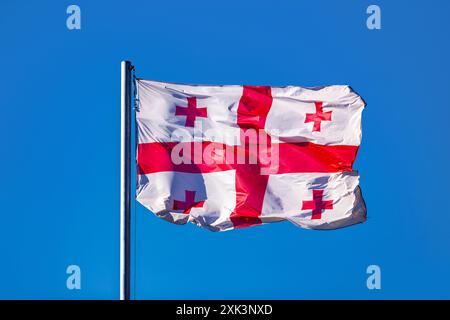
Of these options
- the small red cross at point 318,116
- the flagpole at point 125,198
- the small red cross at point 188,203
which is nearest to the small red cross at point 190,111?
the small red cross at point 188,203

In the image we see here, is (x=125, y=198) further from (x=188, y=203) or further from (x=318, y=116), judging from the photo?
(x=318, y=116)

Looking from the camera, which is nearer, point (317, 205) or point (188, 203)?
point (188, 203)

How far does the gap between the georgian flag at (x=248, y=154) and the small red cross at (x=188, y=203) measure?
0.07 ft

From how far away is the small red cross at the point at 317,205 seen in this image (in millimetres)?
19125

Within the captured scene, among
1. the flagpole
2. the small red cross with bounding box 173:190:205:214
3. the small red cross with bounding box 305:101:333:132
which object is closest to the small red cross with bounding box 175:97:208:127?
the small red cross with bounding box 173:190:205:214

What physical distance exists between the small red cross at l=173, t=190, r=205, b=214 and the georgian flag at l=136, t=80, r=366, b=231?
0.07 ft

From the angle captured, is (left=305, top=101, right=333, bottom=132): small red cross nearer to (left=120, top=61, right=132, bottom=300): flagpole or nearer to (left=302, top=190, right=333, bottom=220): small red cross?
(left=302, top=190, right=333, bottom=220): small red cross

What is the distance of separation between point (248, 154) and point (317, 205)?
6.01ft

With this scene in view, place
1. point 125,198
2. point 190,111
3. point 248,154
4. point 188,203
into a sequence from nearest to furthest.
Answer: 1. point 125,198
2. point 188,203
3. point 190,111
4. point 248,154

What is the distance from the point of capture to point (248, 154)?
64.3 feet

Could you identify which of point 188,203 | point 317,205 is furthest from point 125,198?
point 317,205

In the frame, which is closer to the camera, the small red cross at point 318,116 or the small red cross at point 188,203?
the small red cross at point 188,203

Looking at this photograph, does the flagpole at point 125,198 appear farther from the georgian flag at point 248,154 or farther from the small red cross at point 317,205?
the small red cross at point 317,205

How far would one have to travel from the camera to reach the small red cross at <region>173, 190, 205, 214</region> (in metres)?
18.4
